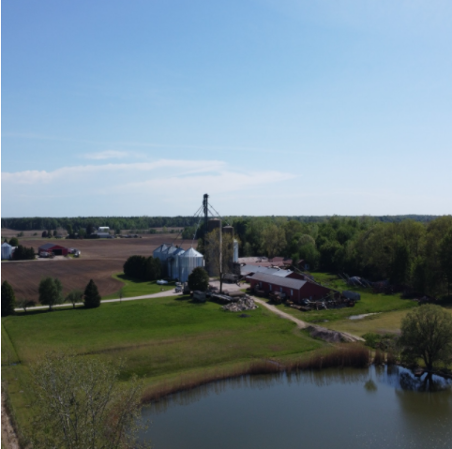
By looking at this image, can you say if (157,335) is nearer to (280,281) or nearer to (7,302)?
(7,302)

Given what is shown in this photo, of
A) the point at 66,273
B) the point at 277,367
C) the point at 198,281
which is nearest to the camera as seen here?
the point at 277,367

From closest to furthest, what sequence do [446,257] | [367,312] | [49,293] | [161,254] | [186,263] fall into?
[49,293] → [367,312] → [446,257] → [186,263] → [161,254]

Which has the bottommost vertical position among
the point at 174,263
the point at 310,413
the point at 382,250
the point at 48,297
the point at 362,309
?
the point at 310,413

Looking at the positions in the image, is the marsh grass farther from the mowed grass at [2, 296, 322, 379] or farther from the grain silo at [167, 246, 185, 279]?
the grain silo at [167, 246, 185, 279]

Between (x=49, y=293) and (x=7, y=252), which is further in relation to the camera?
(x=7, y=252)

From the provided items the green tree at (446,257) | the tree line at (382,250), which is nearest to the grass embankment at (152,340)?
the tree line at (382,250)

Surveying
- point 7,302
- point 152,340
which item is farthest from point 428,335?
point 7,302

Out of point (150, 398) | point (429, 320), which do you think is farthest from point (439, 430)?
point (150, 398)
